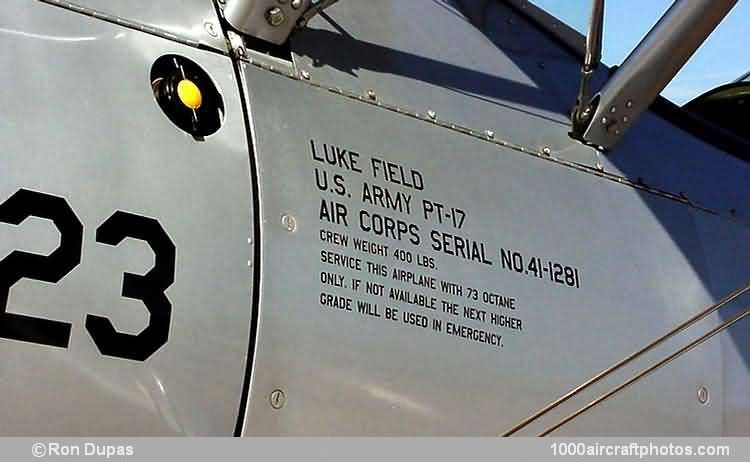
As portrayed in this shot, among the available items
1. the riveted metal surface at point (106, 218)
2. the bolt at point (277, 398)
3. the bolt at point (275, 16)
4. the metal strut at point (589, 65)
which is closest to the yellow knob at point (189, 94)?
the riveted metal surface at point (106, 218)

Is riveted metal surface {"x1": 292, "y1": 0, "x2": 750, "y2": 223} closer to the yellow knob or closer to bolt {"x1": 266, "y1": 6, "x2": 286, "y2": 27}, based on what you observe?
bolt {"x1": 266, "y1": 6, "x2": 286, "y2": 27}

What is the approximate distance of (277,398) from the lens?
223cm

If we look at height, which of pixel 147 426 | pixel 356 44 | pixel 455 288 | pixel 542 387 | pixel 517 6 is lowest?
pixel 147 426

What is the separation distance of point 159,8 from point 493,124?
972 mm

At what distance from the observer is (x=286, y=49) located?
8.25ft

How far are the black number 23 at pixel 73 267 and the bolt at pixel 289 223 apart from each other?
0.91 feet

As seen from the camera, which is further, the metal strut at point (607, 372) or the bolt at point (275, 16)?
the metal strut at point (607, 372)

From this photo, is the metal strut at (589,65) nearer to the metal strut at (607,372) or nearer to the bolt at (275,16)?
the metal strut at (607,372)

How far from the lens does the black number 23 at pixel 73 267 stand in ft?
6.32

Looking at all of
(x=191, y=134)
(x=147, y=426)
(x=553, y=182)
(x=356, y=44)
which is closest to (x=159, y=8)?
(x=191, y=134)

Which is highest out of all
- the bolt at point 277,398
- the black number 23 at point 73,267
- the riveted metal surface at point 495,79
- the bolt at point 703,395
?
the riveted metal surface at point 495,79

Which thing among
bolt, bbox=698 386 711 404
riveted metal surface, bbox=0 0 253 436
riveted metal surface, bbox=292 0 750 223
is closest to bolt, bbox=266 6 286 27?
riveted metal surface, bbox=292 0 750 223

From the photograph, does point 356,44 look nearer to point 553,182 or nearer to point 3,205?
point 553,182

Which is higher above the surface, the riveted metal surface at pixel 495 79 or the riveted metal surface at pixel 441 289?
the riveted metal surface at pixel 495 79
